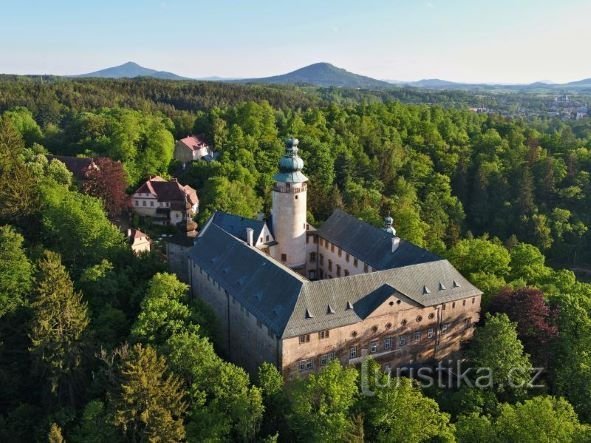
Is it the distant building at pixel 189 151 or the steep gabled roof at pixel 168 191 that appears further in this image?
the distant building at pixel 189 151

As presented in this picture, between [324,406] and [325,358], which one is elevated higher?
[324,406]

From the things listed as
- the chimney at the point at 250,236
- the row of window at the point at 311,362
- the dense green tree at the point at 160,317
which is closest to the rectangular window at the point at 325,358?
the row of window at the point at 311,362

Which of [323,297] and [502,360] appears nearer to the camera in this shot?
[502,360]

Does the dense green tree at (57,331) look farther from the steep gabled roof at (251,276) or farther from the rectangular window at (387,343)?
the rectangular window at (387,343)

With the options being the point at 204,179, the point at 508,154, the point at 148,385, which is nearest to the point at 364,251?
the point at 148,385

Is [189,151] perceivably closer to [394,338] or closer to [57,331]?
[57,331]

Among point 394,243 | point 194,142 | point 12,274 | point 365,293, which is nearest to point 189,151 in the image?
point 194,142
